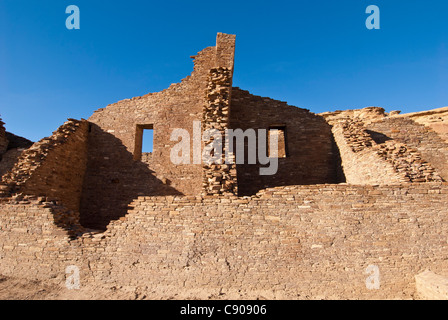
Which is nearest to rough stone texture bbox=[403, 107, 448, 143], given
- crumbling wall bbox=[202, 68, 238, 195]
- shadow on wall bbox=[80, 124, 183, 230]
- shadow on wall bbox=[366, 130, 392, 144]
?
shadow on wall bbox=[366, 130, 392, 144]

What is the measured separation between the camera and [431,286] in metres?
5.21

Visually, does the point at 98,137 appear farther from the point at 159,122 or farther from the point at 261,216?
the point at 261,216

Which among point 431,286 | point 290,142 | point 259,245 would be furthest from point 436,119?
point 259,245

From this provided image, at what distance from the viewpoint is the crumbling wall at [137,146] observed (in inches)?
400

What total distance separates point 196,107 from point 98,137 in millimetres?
Result: 4845

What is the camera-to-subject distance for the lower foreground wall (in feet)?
19.1

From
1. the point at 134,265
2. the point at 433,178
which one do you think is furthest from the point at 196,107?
the point at 433,178

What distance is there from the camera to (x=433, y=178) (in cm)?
727

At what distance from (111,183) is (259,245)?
741cm

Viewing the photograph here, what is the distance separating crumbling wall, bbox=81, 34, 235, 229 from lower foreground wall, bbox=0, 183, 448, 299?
3.37 meters

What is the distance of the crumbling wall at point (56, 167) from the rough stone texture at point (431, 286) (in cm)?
1133

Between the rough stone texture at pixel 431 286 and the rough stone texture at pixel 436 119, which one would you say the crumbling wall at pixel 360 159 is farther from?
the rough stone texture at pixel 436 119

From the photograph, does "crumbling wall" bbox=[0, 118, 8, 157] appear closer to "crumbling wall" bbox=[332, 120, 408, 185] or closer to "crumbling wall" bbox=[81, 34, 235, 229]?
"crumbling wall" bbox=[81, 34, 235, 229]

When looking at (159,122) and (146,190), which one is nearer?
(146,190)
